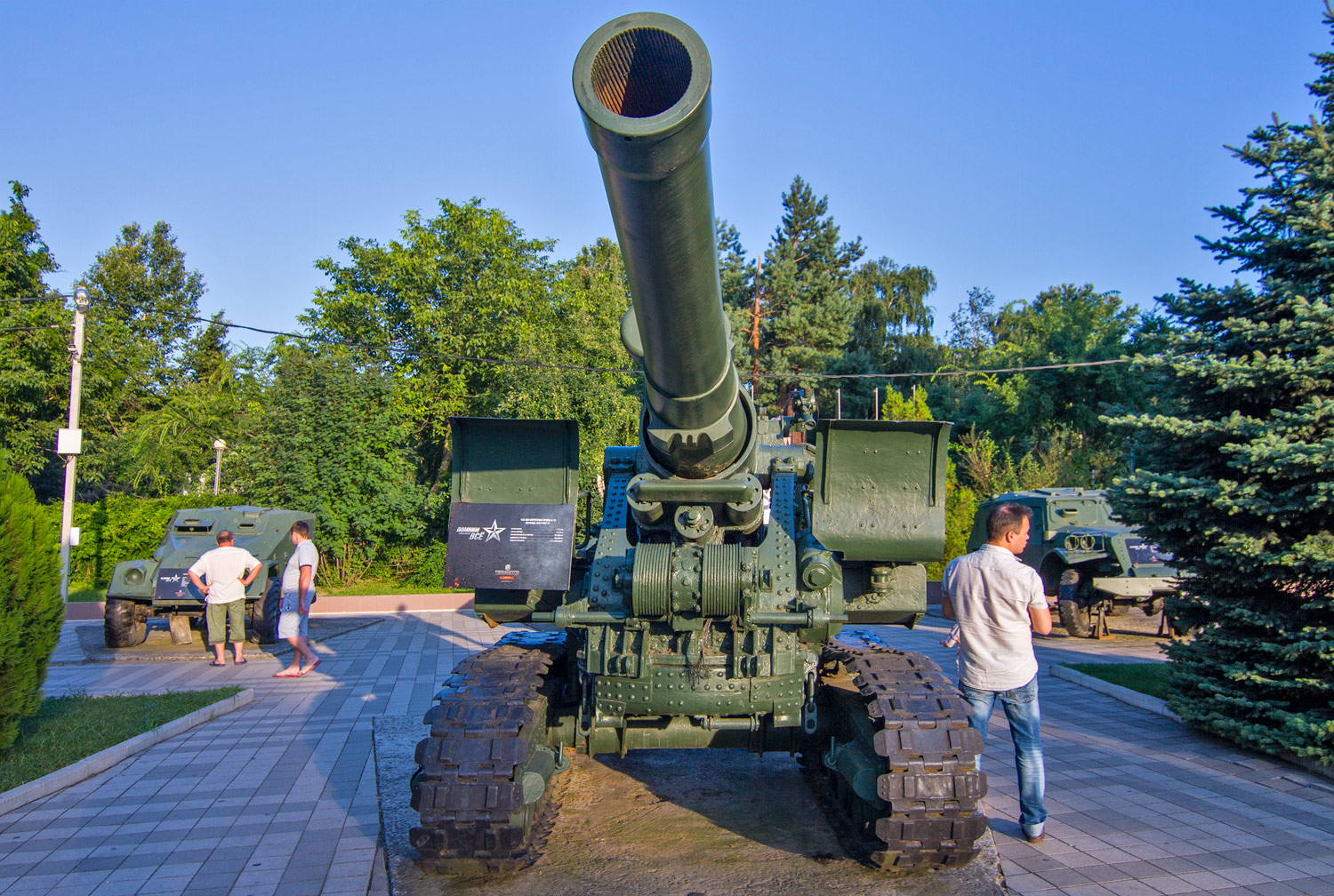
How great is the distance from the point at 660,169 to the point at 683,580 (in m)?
2.23

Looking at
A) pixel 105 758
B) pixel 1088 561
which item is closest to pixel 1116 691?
pixel 1088 561

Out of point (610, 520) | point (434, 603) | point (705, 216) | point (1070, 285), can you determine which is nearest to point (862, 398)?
point (1070, 285)

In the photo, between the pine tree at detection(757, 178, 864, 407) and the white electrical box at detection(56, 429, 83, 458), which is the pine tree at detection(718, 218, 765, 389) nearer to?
the pine tree at detection(757, 178, 864, 407)

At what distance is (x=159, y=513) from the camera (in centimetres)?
1919

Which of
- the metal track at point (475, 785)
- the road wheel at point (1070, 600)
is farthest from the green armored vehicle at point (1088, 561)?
the metal track at point (475, 785)

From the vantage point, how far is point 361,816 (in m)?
5.13

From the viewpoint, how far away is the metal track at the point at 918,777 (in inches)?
154

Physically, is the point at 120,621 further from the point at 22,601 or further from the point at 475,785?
the point at 475,785

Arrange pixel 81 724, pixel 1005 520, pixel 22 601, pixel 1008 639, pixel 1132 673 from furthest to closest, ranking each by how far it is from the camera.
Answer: pixel 1132 673
pixel 81 724
pixel 22 601
pixel 1005 520
pixel 1008 639

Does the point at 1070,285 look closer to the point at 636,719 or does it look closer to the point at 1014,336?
the point at 1014,336

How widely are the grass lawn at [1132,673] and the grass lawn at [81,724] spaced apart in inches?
316

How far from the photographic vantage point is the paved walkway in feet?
13.9

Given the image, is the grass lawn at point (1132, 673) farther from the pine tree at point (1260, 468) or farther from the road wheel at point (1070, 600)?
the road wheel at point (1070, 600)

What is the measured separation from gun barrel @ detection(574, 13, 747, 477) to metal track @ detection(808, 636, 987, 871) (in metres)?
1.80
